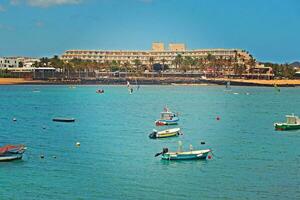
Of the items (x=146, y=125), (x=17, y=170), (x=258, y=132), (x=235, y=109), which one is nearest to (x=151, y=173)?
(x=17, y=170)

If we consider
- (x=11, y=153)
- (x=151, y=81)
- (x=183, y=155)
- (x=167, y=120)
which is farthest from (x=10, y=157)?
(x=151, y=81)

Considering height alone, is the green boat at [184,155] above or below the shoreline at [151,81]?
above

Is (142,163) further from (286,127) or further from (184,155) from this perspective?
(286,127)

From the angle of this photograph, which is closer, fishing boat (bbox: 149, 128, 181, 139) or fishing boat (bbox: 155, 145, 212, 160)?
fishing boat (bbox: 155, 145, 212, 160)

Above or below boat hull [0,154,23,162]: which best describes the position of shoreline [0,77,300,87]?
below

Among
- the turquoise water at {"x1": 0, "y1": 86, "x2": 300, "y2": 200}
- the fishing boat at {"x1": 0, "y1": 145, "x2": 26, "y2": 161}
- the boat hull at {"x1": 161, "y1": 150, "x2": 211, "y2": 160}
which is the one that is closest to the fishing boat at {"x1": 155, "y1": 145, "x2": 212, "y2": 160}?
the boat hull at {"x1": 161, "y1": 150, "x2": 211, "y2": 160}

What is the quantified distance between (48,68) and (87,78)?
42.2ft

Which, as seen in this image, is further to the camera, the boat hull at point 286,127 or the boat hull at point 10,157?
the boat hull at point 286,127

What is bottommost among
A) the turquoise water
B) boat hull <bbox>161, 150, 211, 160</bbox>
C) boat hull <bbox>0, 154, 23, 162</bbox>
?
the turquoise water

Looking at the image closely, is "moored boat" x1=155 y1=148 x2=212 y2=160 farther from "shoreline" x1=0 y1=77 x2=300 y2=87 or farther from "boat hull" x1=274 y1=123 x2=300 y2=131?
"shoreline" x1=0 y1=77 x2=300 y2=87

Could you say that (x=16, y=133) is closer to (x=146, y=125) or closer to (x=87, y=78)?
(x=146, y=125)

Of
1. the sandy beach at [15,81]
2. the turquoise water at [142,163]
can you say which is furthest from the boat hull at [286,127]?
the sandy beach at [15,81]

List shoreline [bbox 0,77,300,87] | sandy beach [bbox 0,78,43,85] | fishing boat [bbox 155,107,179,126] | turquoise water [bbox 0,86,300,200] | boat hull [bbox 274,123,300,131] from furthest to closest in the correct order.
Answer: sandy beach [bbox 0,78,43,85] < shoreline [bbox 0,77,300,87] < fishing boat [bbox 155,107,179,126] < boat hull [bbox 274,123,300,131] < turquoise water [bbox 0,86,300,200]

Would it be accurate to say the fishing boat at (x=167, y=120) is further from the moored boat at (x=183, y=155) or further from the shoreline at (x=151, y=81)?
the shoreline at (x=151, y=81)
